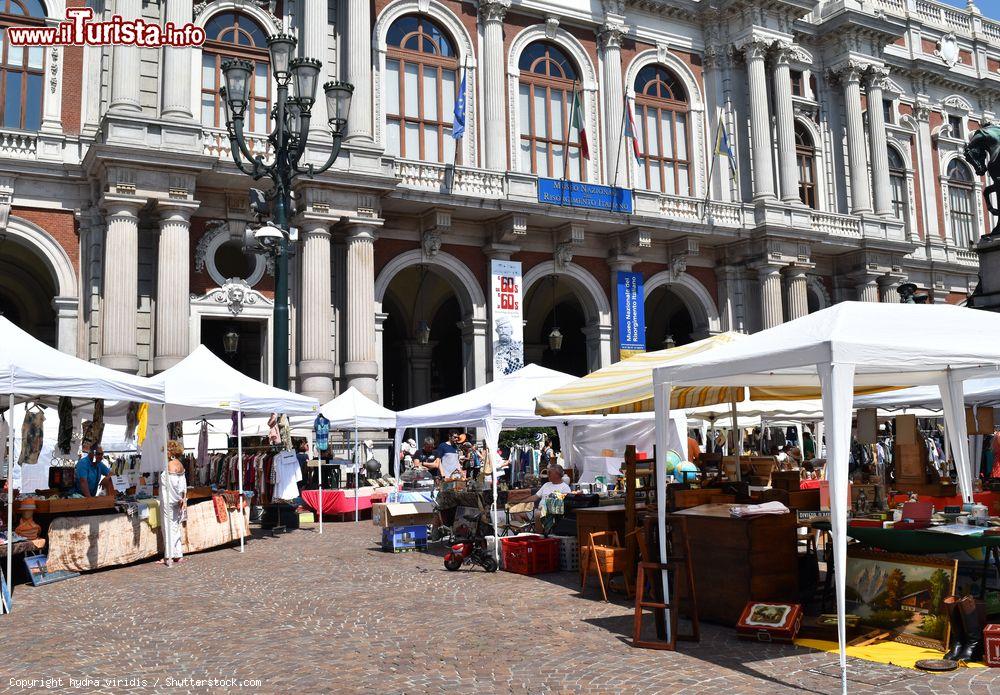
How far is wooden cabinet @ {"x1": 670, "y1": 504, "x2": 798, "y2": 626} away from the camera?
7949mm

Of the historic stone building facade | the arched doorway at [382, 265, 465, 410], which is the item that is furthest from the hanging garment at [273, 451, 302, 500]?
the arched doorway at [382, 265, 465, 410]

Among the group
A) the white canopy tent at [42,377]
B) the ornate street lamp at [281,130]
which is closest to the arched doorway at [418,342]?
the ornate street lamp at [281,130]

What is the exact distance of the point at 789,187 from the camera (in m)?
30.2

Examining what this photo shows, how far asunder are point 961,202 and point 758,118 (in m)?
13.8

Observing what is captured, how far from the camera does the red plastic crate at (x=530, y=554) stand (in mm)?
11373

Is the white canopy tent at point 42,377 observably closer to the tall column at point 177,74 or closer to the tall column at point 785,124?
the tall column at point 177,74

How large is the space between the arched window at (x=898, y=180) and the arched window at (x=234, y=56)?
78.9ft

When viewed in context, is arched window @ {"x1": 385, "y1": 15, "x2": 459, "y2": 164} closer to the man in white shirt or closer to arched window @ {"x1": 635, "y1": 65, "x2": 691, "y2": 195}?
arched window @ {"x1": 635, "y1": 65, "x2": 691, "y2": 195}

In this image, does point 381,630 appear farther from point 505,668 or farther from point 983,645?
point 983,645

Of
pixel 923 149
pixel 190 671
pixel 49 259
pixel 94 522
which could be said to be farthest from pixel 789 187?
pixel 190 671

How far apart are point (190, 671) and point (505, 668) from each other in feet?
7.62

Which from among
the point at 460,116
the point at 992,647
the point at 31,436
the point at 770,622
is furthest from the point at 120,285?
the point at 992,647

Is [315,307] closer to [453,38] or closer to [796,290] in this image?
[453,38]

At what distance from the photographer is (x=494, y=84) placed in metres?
26.4
